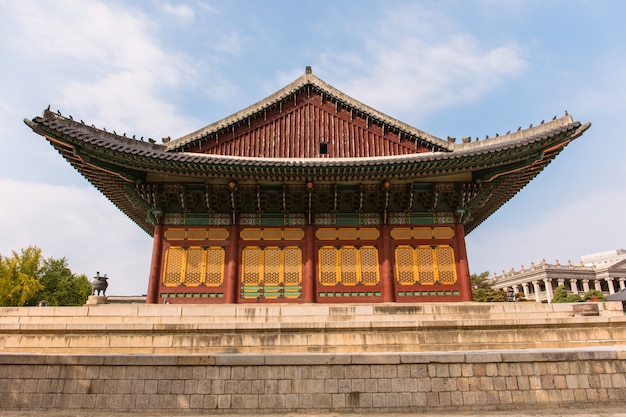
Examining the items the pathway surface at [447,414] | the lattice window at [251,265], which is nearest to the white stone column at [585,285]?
the lattice window at [251,265]

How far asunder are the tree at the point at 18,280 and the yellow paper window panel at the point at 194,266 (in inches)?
1363

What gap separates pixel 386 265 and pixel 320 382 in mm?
8389

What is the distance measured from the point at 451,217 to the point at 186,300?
11.7 meters

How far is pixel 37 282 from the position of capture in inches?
1731

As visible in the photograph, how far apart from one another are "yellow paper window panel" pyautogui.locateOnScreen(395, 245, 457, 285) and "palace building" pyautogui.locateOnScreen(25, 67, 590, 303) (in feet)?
0.14

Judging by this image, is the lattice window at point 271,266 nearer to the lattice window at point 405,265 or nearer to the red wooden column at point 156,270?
the red wooden column at point 156,270

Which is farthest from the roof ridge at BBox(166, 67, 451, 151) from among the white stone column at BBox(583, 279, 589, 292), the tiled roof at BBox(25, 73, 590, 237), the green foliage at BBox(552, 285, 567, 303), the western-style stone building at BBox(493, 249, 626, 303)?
the white stone column at BBox(583, 279, 589, 292)

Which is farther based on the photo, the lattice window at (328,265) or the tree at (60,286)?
the tree at (60,286)

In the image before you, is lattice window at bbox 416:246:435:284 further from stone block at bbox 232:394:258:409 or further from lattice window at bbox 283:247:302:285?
stone block at bbox 232:394:258:409

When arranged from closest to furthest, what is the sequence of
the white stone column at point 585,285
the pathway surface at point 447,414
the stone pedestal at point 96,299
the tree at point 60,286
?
1. the pathway surface at point 447,414
2. the stone pedestal at point 96,299
3. the tree at point 60,286
4. the white stone column at point 585,285

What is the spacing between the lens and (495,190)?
18.6 metres

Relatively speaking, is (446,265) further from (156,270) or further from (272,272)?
(156,270)

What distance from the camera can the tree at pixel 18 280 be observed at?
138ft

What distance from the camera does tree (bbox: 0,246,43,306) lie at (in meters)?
42.1
